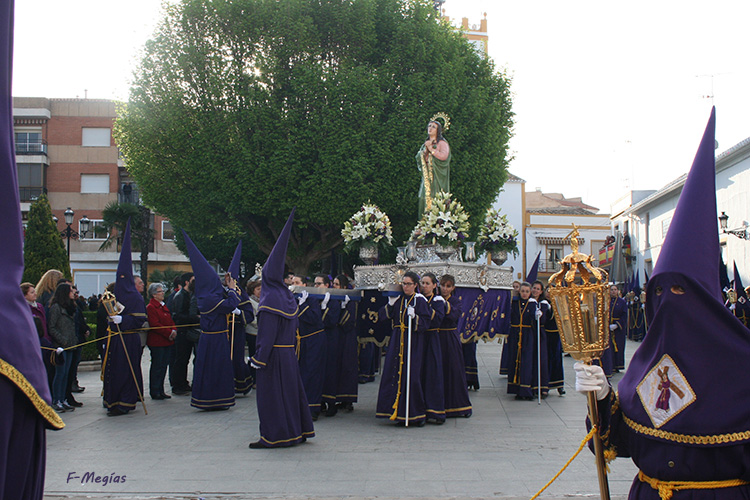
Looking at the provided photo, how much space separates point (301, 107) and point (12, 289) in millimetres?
18531

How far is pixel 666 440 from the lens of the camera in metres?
3.03

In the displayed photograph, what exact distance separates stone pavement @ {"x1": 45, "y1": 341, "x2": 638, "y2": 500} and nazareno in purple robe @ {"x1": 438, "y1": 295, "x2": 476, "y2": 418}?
27 cm

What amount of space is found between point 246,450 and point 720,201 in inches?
943

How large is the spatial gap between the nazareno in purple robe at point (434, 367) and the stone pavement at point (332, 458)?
0.27m

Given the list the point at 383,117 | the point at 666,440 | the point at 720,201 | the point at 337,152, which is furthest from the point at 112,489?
the point at 720,201

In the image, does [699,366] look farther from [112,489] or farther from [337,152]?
[337,152]

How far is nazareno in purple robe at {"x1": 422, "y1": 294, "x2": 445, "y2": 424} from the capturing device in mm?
8719

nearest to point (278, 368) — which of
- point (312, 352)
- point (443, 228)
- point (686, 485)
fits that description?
point (312, 352)

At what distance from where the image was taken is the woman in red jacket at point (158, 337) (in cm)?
1091

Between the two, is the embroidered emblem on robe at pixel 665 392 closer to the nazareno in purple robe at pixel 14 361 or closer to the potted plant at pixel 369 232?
the nazareno in purple robe at pixel 14 361

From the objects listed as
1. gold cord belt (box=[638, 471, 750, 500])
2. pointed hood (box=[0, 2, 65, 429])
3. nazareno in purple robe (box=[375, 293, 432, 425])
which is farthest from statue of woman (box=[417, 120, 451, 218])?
pointed hood (box=[0, 2, 65, 429])

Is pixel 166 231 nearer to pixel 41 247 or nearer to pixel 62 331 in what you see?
pixel 41 247

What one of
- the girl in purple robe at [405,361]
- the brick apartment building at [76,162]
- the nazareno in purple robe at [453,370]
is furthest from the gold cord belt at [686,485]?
the brick apartment building at [76,162]

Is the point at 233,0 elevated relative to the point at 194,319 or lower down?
elevated
